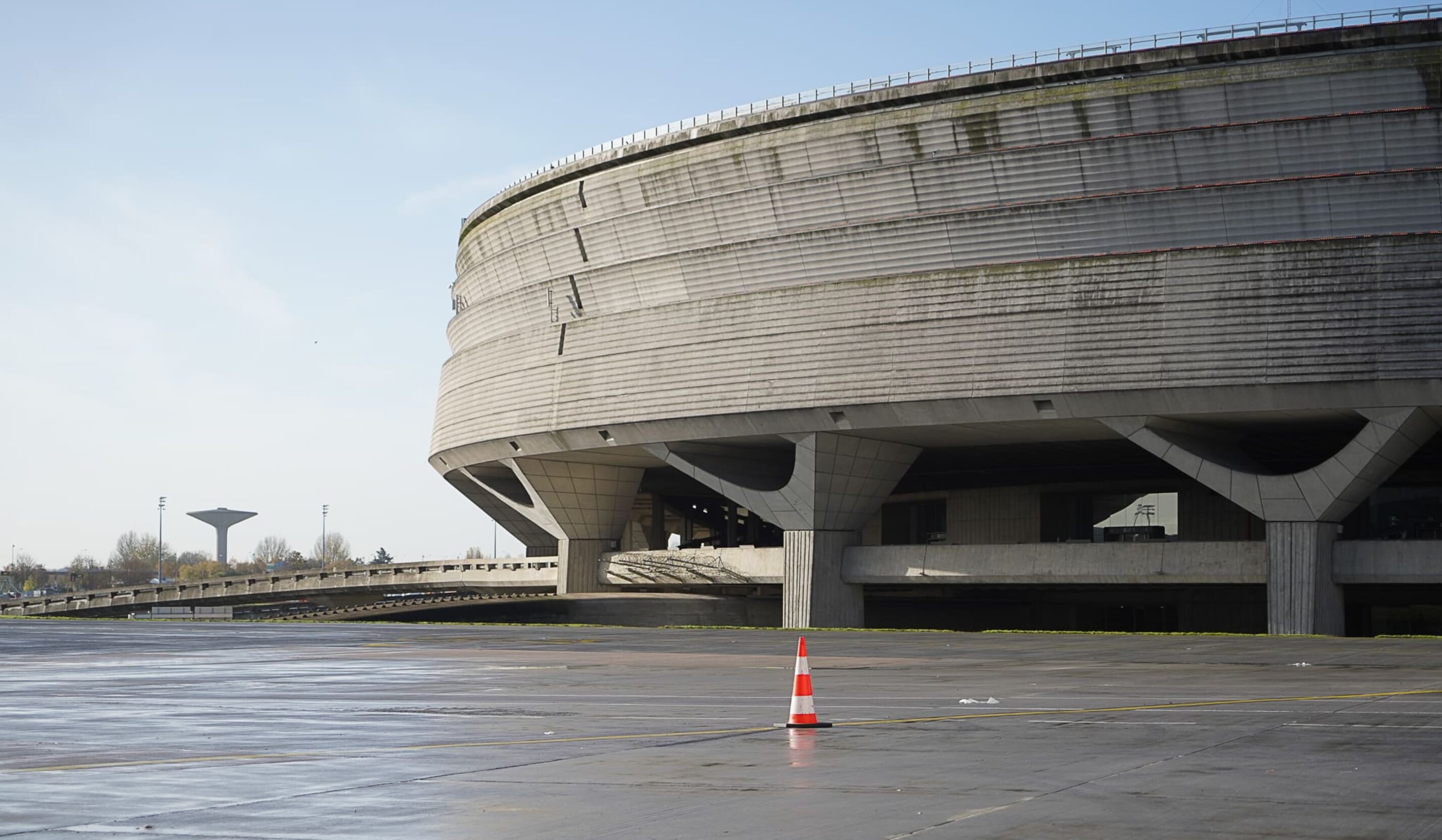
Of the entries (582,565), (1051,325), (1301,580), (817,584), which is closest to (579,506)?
(582,565)

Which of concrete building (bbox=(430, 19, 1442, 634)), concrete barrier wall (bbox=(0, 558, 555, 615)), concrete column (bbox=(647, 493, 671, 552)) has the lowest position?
concrete barrier wall (bbox=(0, 558, 555, 615))

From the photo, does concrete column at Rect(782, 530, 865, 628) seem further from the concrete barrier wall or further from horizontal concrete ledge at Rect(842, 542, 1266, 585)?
the concrete barrier wall

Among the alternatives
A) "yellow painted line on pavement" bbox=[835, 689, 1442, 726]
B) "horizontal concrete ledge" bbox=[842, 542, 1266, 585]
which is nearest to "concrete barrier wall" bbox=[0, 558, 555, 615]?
"horizontal concrete ledge" bbox=[842, 542, 1266, 585]

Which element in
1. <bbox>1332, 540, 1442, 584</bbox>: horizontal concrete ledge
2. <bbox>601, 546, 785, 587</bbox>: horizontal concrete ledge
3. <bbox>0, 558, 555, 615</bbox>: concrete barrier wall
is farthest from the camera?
<bbox>0, 558, 555, 615</bbox>: concrete barrier wall

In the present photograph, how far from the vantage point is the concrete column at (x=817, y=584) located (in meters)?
60.9

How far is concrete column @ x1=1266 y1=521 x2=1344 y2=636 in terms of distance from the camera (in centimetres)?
5103

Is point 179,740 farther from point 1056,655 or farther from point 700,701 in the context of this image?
point 1056,655

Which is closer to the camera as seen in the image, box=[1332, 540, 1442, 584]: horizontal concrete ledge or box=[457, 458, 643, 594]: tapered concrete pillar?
→ box=[1332, 540, 1442, 584]: horizontal concrete ledge

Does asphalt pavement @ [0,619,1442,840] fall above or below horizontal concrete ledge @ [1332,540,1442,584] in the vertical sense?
below

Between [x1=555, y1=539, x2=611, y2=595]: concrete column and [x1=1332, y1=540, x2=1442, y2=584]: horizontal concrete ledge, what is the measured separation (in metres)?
34.7

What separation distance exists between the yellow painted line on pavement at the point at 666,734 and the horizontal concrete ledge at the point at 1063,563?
37.8 m

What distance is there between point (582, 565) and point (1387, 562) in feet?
121

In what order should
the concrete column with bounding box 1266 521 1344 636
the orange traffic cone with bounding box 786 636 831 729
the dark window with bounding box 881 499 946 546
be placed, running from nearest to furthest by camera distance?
the orange traffic cone with bounding box 786 636 831 729, the concrete column with bounding box 1266 521 1344 636, the dark window with bounding box 881 499 946 546

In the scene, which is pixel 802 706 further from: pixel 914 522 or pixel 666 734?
pixel 914 522
